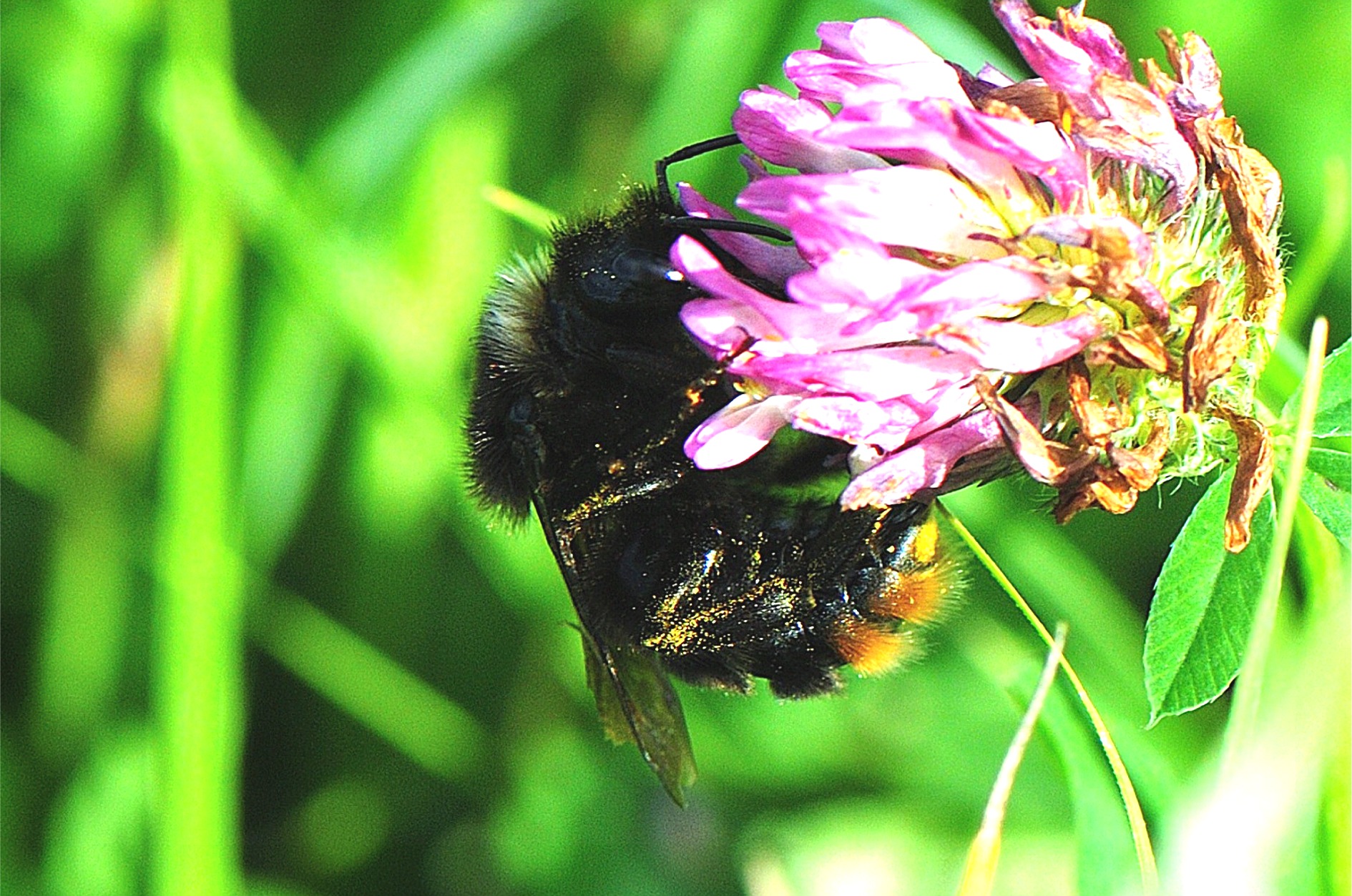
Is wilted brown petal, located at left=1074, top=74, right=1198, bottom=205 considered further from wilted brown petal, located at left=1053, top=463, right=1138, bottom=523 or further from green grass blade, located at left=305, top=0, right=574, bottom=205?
green grass blade, located at left=305, top=0, right=574, bottom=205

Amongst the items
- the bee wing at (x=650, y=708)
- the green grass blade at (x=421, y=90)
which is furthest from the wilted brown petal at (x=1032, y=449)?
the green grass blade at (x=421, y=90)

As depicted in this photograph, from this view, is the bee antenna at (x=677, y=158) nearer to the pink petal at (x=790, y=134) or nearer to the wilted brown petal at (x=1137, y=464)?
the pink petal at (x=790, y=134)

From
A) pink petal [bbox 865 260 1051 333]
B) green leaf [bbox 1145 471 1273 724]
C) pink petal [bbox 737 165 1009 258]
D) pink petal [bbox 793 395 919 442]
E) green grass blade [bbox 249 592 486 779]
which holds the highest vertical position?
pink petal [bbox 737 165 1009 258]

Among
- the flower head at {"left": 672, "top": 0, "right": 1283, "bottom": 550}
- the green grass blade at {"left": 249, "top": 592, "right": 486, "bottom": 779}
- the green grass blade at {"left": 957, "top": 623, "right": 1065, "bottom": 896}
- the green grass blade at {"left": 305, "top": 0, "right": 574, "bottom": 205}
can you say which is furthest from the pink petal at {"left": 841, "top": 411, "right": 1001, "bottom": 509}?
the green grass blade at {"left": 249, "top": 592, "right": 486, "bottom": 779}

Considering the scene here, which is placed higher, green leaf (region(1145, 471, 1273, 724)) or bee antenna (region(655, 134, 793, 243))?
bee antenna (region(655, 134, 793, 243))

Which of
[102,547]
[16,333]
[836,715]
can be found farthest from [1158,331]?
[16,333]

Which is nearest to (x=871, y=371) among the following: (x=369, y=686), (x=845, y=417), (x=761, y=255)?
(x=845, y=417)
